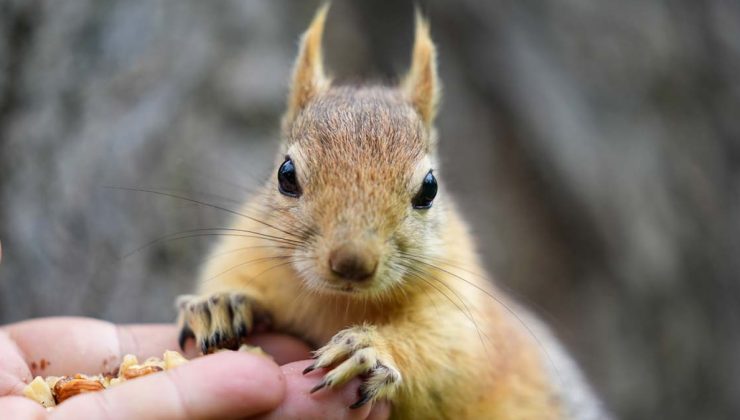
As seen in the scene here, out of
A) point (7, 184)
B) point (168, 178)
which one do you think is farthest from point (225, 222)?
point (7, 184)

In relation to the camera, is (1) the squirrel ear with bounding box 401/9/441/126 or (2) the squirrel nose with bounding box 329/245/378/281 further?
(1) the squirrel ear with bounding box 401/9/441/126

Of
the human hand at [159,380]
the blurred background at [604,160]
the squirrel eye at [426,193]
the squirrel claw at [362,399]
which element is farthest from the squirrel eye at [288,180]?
the blurred background at [604,160]

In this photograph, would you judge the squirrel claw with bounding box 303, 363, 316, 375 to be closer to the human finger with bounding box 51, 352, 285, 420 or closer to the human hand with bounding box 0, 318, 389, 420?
the human hand with bounding box 0, 318, 389, 420

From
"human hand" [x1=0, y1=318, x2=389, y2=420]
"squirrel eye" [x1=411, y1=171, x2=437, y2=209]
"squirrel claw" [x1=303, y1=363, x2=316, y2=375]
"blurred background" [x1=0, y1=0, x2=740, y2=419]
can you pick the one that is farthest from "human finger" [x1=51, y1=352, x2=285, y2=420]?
"blurred background" [x1=0, y1=0, x2=740, y2=419]

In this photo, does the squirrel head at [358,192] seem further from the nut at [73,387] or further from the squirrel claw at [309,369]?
the nut at [73,387]

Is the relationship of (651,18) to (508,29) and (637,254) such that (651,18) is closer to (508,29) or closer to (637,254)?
(508,29)

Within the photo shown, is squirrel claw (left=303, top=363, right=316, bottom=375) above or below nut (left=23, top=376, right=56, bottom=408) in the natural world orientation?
above
